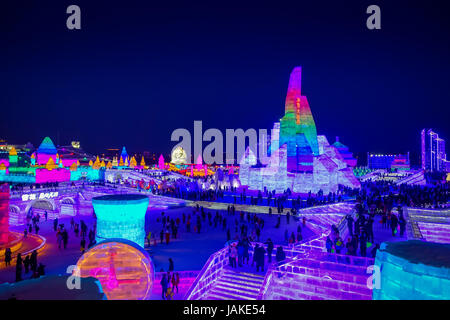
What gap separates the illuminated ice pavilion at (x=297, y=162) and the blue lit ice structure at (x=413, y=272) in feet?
75.7

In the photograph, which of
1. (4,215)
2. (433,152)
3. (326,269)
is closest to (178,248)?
(326,269)

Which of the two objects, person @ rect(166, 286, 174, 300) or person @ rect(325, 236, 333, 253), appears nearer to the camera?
person @ rect(166, 286, 174, 300)

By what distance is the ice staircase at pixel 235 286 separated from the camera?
862 cm

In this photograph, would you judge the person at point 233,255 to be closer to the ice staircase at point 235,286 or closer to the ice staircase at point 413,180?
the ice staircase at point 235,286

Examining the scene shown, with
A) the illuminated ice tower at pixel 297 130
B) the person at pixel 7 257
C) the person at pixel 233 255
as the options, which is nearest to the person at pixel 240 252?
the person at pixel 233 255

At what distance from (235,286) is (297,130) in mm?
26555

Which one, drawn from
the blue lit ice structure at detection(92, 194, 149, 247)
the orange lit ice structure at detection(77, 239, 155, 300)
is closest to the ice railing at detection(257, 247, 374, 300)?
the orange lit ice structure at detection(77, 239, 155, 300)

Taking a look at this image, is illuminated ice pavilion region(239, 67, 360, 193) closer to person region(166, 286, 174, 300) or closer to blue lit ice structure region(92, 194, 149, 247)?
blue lit ice structure region(92, 194, 149, 247)

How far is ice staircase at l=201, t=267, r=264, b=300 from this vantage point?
28.3 feet

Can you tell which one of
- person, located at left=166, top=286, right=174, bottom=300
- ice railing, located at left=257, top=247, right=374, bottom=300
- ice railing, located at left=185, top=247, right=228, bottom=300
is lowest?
person, located at left=166, top=286, right=174, bottom=300

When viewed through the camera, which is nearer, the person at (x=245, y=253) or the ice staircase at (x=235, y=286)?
the ice staircase at (x=235, y=286)

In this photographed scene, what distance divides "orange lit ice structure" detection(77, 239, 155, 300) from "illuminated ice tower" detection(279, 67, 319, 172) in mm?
23227
